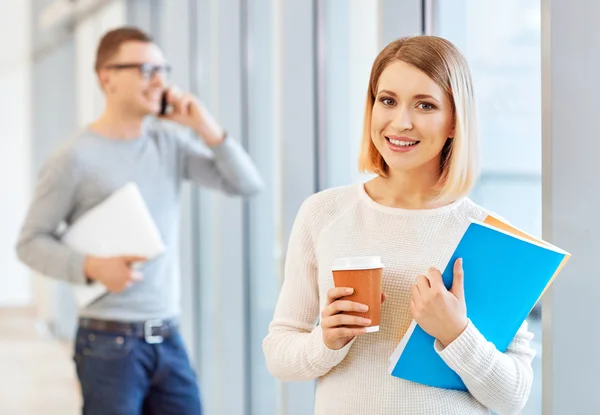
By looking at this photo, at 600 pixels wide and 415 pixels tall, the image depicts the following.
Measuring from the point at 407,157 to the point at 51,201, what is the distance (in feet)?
5.30

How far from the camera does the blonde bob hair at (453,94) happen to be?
1462 millimetres

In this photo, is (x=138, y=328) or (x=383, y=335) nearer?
(x=383, y=335)

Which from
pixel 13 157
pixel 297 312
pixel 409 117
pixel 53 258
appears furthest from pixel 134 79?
pixel 13 157

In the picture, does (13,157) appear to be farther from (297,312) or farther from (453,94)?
(453,94)

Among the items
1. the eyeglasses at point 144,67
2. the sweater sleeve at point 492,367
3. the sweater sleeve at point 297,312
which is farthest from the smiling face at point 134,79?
the sweater sleeve at point 492,367

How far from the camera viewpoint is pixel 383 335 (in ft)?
5.01

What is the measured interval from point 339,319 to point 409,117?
37 cm

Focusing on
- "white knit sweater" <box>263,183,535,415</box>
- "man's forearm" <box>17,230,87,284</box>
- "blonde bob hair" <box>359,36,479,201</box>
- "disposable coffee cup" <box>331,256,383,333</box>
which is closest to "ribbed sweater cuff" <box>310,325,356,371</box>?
"white knit sweater" <box>263,183,535,415</box>

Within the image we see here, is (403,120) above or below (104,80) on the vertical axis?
below

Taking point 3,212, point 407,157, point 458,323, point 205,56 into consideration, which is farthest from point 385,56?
point 3,212

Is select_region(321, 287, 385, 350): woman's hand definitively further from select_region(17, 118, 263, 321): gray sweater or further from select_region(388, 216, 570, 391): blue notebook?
select_region(17, 118, 263, 321): gray sweater

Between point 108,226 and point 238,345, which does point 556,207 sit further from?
point 238,345

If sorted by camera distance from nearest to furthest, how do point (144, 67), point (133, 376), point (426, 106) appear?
point (426, 106) → point (133, 376) → point (144, 67)

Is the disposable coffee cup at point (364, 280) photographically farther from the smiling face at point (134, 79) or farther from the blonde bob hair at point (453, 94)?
the smiling face at point (134, 79)
